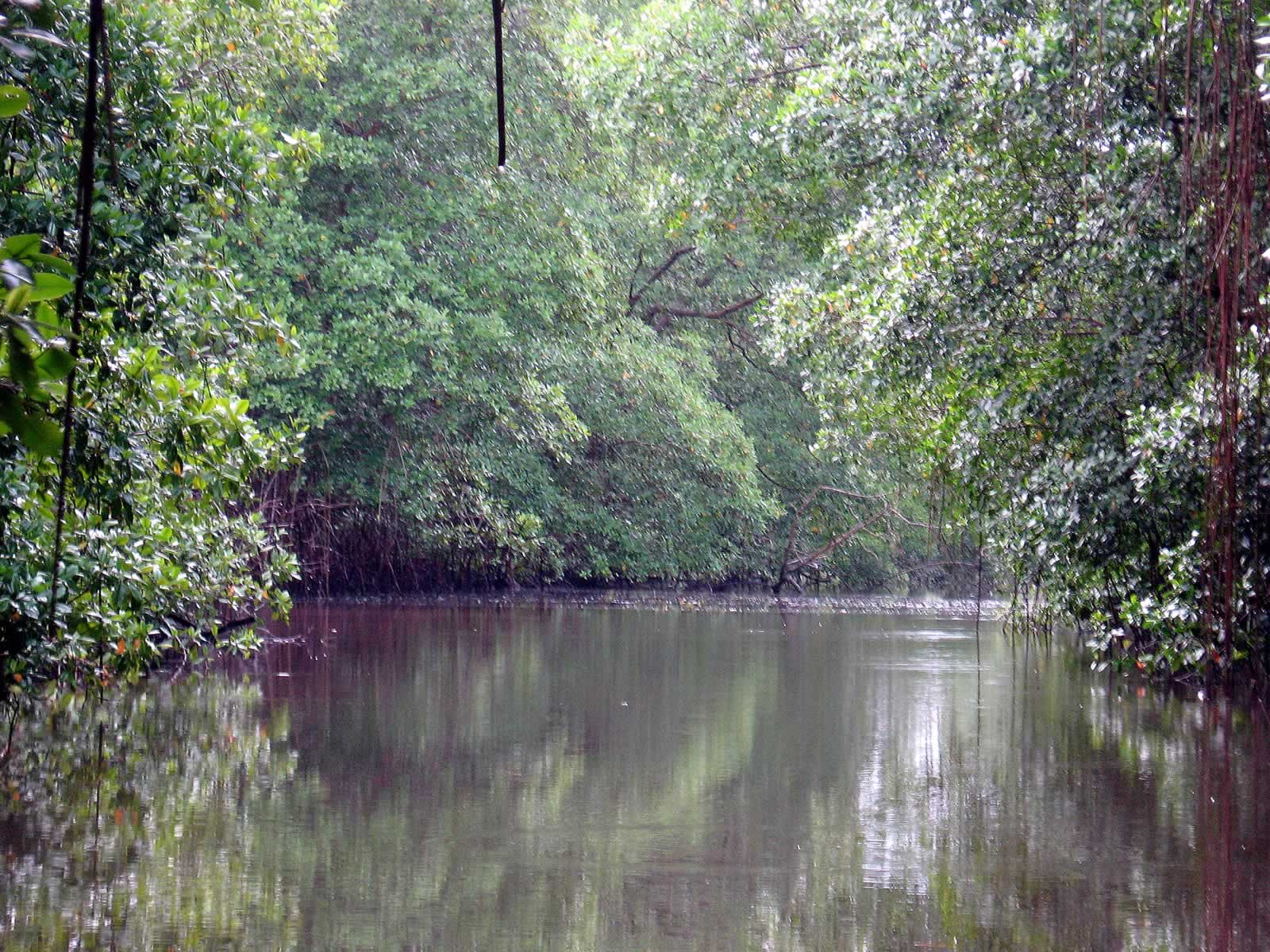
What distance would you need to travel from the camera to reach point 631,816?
557 cm

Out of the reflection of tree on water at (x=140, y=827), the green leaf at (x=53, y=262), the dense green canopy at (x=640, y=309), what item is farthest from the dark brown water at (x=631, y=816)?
the green leaf at (x=53, y=262)

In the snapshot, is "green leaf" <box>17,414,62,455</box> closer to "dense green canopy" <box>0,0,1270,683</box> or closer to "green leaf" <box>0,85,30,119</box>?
"dense green canopy" <box>0,0,1270,683</box>

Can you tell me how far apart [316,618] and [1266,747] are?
9.01 metres

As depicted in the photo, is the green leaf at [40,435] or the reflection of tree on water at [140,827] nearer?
the green leaf at [40,435]

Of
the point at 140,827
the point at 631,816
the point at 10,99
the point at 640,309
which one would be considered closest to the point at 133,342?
the point at 140,827

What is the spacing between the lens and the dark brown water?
409 cm

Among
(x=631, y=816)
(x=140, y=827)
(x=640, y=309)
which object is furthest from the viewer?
(x=640, y=309)

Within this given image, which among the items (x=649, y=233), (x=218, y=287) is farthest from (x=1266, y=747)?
(x=649, y=233)

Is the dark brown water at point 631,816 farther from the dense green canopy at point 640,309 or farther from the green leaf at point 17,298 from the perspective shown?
the green leaf at point 17,298

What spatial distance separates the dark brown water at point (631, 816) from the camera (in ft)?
13.4

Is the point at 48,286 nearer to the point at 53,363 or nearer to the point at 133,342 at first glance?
the point at 53,363

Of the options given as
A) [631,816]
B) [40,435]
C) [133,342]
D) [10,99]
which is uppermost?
[133,342]

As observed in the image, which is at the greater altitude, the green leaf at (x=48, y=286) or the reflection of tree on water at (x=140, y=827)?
the green leaf at (x=48, y=286)

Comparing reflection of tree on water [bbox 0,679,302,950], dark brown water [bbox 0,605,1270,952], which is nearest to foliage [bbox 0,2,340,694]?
reflection of tree on water [bbox 0,679,302,950]
